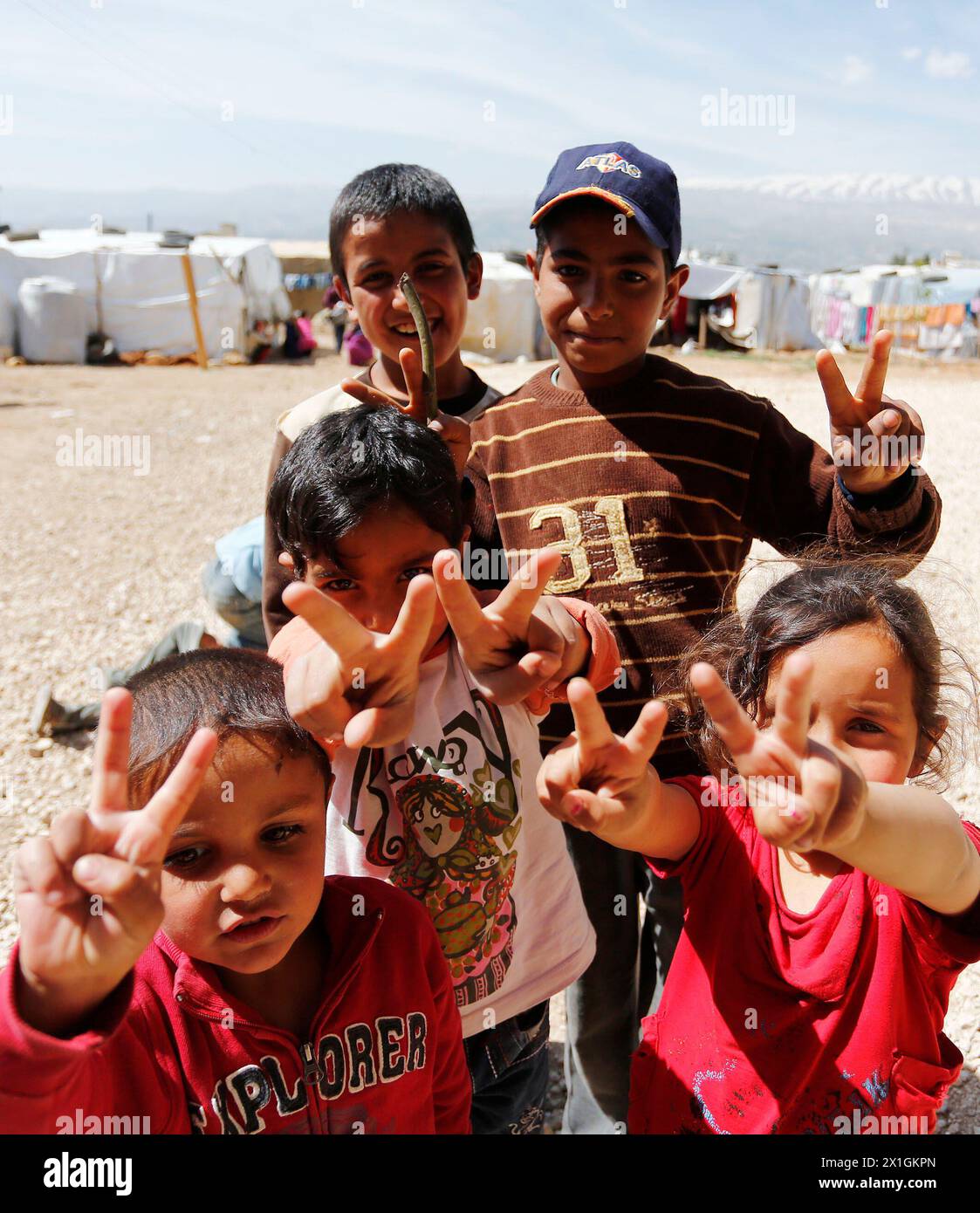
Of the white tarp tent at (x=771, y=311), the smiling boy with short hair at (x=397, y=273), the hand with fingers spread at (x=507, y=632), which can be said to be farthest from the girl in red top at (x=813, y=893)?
the white tarp tent at (x=771, y=311)

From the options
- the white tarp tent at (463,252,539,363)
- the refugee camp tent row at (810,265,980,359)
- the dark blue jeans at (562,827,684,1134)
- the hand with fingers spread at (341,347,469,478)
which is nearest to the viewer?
the hand with fingers spread at (341,347,469,478)

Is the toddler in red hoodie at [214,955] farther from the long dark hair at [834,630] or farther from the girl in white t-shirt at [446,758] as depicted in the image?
the long dark hair at [834,630]

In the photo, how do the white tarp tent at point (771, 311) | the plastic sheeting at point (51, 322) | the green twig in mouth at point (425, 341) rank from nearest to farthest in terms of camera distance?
the green twig in mouth at point (425, 341)
the plastic sheeting at point (51, 322)
the white tarp tent at point (771, 311)

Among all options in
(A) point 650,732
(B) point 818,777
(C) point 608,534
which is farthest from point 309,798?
(C) point 608,534

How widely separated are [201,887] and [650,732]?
61 centimetres

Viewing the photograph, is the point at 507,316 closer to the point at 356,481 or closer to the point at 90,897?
the point at 356,481

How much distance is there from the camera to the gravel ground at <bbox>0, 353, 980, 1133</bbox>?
12.8ft

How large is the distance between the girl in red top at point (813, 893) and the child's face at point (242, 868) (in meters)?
0.38

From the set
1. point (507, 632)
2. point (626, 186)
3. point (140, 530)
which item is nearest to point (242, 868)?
point (507, 632)

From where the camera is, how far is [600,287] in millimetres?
1958

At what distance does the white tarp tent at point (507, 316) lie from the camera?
70.3ft

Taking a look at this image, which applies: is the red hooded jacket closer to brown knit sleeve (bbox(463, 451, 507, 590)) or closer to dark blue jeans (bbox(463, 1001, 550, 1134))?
dark blue jeans (bbox(463, 1001, 550, 1134))

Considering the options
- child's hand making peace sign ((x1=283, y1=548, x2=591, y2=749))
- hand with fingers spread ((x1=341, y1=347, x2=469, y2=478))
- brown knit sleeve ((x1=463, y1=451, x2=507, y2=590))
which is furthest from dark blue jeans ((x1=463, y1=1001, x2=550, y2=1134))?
hand with fingers spread ((x1=341, y1=347, x2=469, y2=478))

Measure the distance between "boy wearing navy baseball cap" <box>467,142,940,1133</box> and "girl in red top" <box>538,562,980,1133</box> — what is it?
0.25m
